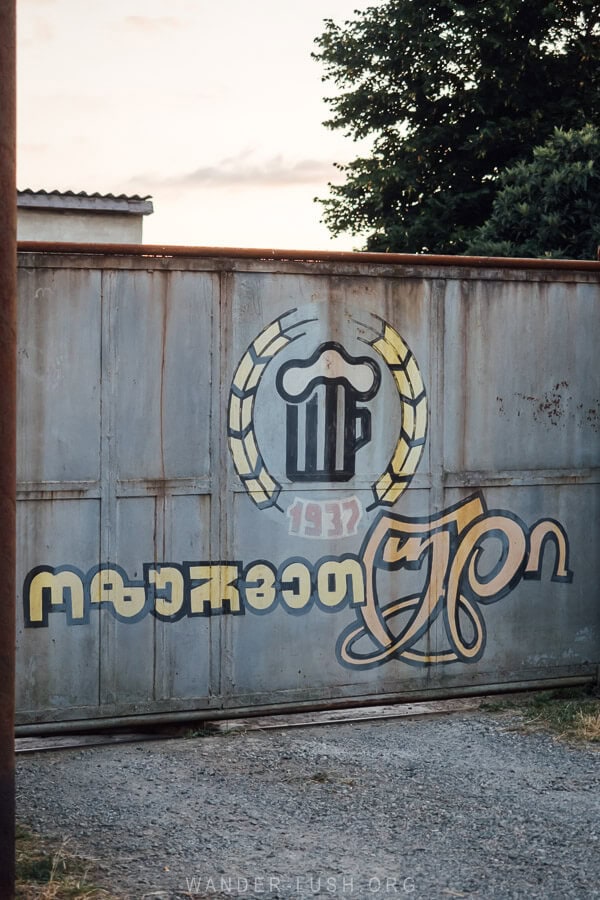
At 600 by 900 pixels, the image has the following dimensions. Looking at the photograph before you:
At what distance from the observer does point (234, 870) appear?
4289 millimetres

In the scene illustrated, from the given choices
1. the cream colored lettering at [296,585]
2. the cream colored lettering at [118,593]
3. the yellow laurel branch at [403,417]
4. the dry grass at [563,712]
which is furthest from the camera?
the yellow laurel branch at [403,417]

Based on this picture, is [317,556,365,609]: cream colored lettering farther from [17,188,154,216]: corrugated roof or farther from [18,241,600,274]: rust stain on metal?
[17,188,154,216]: corrugated roof

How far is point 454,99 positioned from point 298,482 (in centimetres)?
1643

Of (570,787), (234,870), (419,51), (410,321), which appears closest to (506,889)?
(234,870)

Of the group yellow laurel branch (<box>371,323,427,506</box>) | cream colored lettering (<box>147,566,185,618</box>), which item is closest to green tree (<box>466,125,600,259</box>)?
yellow laurel branch (<box>371,323,427,506</box>)

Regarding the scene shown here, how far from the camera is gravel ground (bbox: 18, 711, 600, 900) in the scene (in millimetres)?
4230

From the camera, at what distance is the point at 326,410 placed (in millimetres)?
6461

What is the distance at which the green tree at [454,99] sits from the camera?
65.4 feet

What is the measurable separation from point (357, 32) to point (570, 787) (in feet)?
64.9

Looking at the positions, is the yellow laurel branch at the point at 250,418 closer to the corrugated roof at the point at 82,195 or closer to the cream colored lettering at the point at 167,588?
the cream colored lettering at the point at 167,588

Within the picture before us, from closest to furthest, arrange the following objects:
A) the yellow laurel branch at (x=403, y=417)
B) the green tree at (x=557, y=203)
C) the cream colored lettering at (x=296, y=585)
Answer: the cream colored lettering at (x=296, y=585) → the yellow laurel branch at (x=403, y=417) → the green tree at (x=557, y=203)

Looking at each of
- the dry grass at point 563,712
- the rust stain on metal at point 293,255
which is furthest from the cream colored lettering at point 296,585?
the rust stain on metal at point 293,255

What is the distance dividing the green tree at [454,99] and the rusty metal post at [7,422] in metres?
15.8

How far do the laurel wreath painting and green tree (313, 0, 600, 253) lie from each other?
41.5ft
